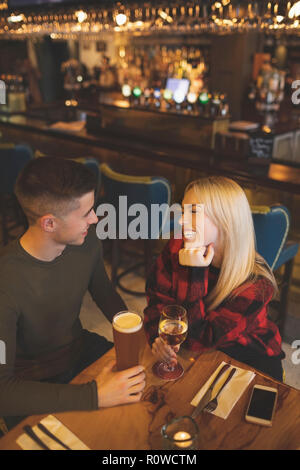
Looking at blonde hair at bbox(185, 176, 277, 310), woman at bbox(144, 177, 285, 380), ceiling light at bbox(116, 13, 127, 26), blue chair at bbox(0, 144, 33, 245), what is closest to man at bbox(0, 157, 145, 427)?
woman at bbox(144, 177, 285, 380)

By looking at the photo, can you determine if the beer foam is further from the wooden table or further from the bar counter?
Result: the bar counter

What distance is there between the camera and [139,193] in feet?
9.18

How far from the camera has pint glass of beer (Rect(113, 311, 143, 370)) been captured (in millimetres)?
1249

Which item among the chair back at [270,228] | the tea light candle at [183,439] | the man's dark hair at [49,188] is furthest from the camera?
the chair back at [270,228]

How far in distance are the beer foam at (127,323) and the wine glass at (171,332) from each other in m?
0.08

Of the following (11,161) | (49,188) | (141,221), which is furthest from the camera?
(11,161)

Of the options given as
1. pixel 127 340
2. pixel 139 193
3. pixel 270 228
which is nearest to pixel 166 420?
pixel 127 340

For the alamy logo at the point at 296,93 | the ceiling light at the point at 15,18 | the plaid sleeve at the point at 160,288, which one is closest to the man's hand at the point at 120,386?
the plaid sleeve at the point at 160,288

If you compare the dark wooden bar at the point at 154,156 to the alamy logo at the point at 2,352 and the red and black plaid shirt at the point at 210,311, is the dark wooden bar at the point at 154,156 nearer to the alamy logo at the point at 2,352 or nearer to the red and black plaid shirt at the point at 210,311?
the red and black plaid shirt at the point at 210,311

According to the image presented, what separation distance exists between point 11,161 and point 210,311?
108 inches

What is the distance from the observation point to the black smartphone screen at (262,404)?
1154 mm

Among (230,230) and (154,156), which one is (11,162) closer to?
(154,156)

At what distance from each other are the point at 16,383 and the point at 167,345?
0.47m

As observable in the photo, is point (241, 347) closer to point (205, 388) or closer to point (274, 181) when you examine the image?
point (205, 388)
